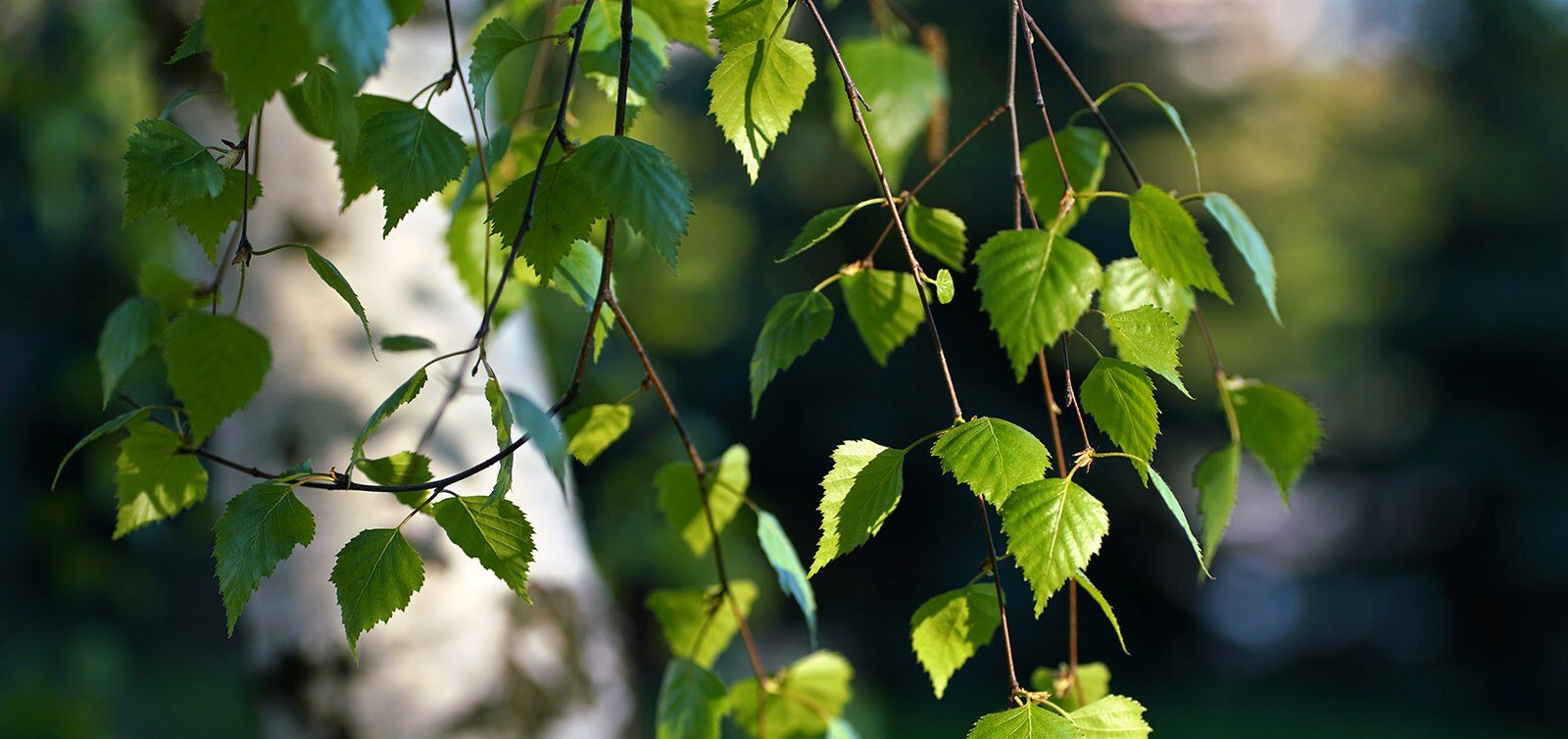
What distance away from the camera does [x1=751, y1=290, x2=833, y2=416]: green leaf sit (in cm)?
56

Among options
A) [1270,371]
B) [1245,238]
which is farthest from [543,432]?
[1270,371]

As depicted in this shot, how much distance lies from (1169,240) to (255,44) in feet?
1.12

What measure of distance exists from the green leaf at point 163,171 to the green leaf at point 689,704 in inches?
13.9

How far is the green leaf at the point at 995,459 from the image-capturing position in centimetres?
43

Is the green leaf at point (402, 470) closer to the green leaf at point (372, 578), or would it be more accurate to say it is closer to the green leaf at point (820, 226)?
the green leaf at point (372, 578)

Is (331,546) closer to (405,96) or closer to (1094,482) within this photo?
(405,96)

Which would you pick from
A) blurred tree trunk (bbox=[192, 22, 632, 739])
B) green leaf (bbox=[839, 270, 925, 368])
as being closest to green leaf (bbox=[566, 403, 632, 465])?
green leaf (bbox=[839, 270, 925, 368])

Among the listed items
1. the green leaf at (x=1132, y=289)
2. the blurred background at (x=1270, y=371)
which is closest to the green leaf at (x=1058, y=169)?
the green leaf at (x=1132, y=289)

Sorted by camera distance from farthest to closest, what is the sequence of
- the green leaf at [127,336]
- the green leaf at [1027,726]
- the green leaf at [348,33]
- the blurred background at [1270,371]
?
the blurred background at [1270,371], the green leaf at [127,336], the green leaf at [1027,726], the green leaf at [348,33]

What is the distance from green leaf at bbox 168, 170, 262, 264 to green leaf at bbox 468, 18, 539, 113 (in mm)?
104

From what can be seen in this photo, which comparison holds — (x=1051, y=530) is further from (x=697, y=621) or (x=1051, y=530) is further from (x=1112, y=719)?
(x=697, y=621)

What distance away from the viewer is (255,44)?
0.34 meters

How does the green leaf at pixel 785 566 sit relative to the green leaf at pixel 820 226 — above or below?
below

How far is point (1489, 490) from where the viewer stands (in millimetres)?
4637
